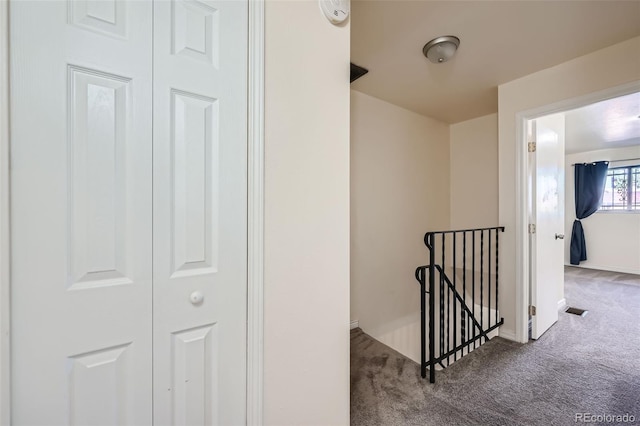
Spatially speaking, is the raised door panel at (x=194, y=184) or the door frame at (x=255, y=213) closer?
the raised door panel at (x=194, y=184)

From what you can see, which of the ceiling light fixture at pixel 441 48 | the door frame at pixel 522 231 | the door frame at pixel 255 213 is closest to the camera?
the door frame at pixel 255 213

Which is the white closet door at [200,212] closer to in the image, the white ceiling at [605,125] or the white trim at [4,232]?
the white trim at [4,232]

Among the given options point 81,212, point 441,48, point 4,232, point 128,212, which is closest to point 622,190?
point 441,48

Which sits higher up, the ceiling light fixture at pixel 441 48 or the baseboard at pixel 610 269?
the ceiling light fixture at pixel 441 48

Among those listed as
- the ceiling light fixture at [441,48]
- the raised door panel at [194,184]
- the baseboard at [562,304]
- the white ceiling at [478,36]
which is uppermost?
the white ceiling at [478,36]

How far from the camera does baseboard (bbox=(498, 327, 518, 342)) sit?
2373mm

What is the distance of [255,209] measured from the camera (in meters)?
0.96

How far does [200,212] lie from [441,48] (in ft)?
6.33

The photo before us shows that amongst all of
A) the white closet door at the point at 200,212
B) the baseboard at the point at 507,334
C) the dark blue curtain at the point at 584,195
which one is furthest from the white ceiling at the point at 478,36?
the dark blue curtain at the point at 584,195

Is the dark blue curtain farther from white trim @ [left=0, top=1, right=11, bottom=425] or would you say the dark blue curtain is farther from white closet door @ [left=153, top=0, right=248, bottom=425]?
white trim @ [left=0, top=1, right=11, bottom=425]

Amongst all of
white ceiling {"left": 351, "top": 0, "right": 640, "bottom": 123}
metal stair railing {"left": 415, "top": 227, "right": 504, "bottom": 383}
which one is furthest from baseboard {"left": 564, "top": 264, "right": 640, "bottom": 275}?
white ceiling {"left": 351, "top": 0, "right": 640, "bottom": 123}

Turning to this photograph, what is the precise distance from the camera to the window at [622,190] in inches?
192

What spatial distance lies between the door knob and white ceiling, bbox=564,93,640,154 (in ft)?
→ 10.8

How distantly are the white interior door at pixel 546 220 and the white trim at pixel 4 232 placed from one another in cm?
314
